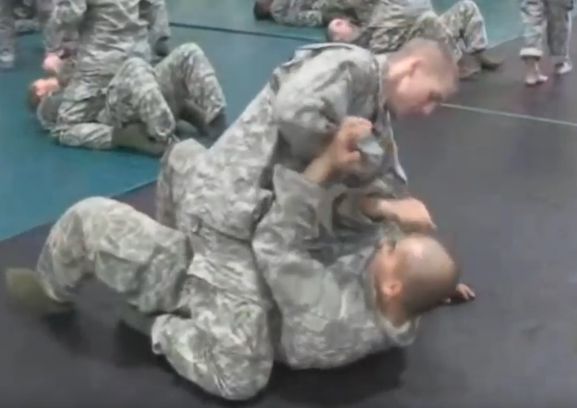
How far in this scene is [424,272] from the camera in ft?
5.84

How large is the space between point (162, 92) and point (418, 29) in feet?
3.34

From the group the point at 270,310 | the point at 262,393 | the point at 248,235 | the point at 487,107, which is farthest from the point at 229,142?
the point at 487,107

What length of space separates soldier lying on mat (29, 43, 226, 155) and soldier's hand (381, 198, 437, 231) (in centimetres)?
136

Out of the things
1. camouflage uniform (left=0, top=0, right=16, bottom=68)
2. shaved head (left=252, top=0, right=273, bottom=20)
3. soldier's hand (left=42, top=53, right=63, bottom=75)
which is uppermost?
soldier's hand (left=42, top=53, right=63, bottom=75)

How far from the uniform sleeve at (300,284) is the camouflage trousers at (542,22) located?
2.22 metres

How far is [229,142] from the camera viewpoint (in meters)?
2.01

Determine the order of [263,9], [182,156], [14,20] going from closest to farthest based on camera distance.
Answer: [182,156] → [14,20] → [263,9]

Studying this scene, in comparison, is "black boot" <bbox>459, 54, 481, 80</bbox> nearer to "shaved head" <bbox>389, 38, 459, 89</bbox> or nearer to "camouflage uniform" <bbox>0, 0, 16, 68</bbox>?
"camouflage uniform" <bbox>0, 0, 16, 68</bbox>

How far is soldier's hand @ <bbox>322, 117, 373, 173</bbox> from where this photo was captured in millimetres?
1815

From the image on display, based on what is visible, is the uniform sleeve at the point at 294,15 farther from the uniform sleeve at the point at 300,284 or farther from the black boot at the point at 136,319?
the uniform sleeve at the point at 300,284

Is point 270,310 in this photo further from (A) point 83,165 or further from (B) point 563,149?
(B) point 563,149

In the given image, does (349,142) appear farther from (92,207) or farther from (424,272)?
(92,207)

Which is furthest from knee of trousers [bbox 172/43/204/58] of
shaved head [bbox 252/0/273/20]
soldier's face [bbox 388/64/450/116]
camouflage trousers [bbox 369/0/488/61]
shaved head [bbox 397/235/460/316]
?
shaved head [bbox 252/0/273/20]

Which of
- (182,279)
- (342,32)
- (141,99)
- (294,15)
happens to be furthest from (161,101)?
(294,15)
